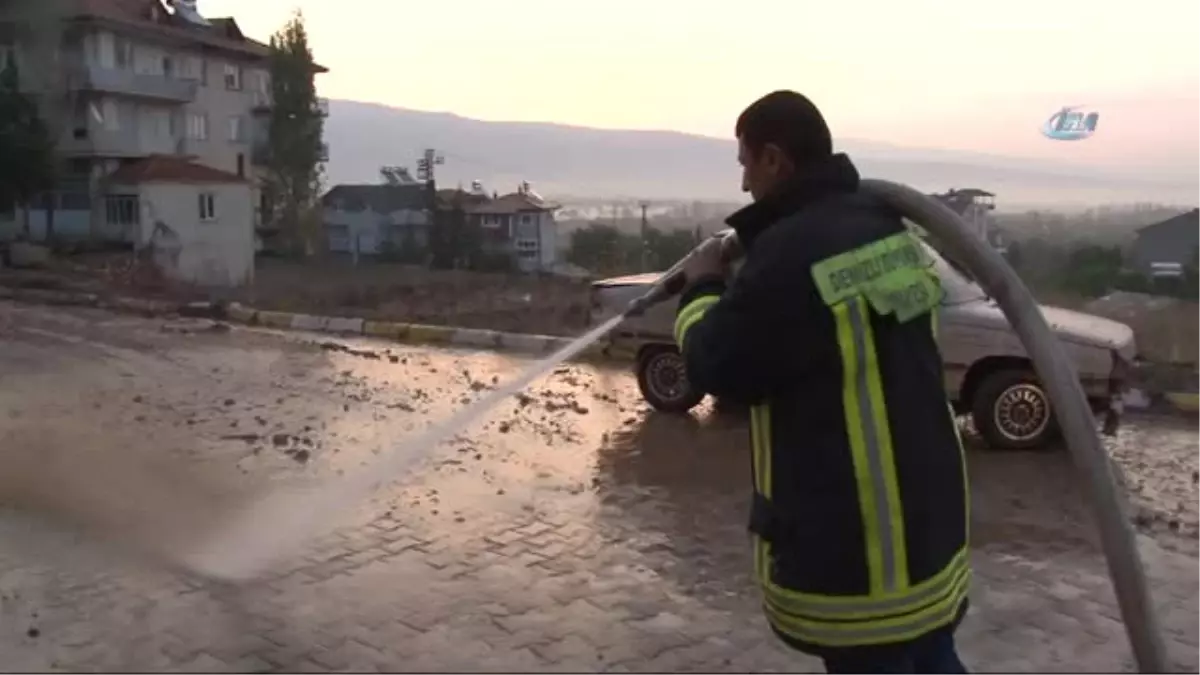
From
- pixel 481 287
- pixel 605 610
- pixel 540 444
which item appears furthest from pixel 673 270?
pixel 481 287

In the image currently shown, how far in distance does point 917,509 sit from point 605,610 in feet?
8.96

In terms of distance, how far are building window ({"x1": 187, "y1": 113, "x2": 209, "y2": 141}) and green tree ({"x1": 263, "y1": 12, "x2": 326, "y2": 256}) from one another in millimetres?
4062

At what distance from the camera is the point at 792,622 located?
275cm

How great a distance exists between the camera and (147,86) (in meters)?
38.2

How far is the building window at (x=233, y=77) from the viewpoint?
49.7m

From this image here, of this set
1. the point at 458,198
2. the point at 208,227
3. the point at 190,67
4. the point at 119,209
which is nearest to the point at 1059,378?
the point at 208,227

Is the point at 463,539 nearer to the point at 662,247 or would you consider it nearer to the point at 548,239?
the point at 662,247

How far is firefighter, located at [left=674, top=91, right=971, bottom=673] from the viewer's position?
2508mm

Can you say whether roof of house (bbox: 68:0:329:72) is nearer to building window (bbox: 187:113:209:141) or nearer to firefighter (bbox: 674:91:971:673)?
building window (bbox: 187:113:209:141)

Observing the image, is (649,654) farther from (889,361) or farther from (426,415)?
(426,415)

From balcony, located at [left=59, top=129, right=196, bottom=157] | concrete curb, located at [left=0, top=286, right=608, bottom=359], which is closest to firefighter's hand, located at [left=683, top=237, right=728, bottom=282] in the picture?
concrete curb, located at [left=0, top=286, right=608, bottom=359]

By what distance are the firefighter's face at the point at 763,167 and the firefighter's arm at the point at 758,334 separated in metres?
0.20

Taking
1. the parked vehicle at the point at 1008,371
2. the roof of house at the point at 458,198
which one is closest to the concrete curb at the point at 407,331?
the parked vehicle at the point at 1008,371

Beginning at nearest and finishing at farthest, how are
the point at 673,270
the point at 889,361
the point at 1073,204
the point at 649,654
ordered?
1. the point at 889,361
2. the point at 673,270
3. the point at 649,654
4. the point at 1073,204
